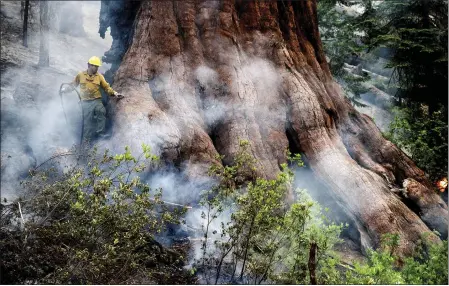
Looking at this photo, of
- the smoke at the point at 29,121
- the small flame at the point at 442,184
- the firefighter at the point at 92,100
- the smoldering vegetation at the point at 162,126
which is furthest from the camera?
the small flame at the point at 442,184

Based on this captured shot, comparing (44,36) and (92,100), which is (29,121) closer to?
(92,100)

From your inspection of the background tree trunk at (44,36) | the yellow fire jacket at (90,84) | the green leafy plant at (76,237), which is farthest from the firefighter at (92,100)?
the background tree trunk at (44,36)

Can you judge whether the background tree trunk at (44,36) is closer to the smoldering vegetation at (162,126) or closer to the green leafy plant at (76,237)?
the smoldering vegetation at (162,126)

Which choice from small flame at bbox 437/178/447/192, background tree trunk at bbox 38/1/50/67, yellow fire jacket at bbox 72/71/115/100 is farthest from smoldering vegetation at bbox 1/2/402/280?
background tree trunk at bbox 38/1/50/67

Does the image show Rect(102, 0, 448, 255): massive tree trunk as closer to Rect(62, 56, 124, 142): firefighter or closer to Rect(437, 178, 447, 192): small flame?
Rect(62, 56, 124, 142): firefighter

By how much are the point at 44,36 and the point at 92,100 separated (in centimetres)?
902

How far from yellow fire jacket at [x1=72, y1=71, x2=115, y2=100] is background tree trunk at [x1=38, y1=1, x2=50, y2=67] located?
8.11 m

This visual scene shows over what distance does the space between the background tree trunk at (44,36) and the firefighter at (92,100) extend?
8.13 m

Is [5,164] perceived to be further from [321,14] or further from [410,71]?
[321,14]

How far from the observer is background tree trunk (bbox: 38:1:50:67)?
40.7ft

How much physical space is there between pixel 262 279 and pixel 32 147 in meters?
3.86

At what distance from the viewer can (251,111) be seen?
→ 5789mm

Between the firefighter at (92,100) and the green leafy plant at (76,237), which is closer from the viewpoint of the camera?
the green leafy plant at (76,237)

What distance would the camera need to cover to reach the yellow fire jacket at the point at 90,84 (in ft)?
17.2
